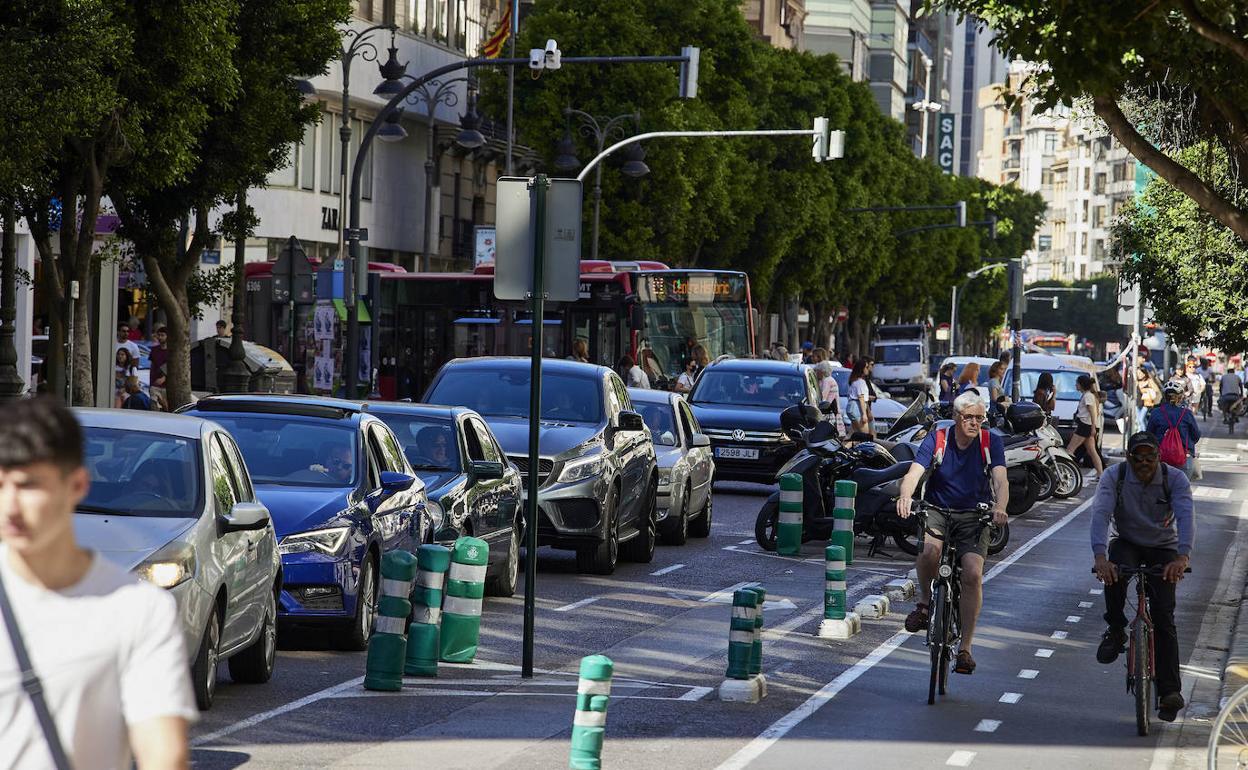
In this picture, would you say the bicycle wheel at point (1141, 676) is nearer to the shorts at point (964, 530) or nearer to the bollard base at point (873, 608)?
the shorts at point (964, 530)

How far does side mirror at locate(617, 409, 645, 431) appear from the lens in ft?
64.1

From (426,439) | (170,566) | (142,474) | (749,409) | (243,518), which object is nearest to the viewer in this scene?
(170,566)

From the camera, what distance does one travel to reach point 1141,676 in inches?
446

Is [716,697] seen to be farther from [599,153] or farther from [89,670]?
[599,153]

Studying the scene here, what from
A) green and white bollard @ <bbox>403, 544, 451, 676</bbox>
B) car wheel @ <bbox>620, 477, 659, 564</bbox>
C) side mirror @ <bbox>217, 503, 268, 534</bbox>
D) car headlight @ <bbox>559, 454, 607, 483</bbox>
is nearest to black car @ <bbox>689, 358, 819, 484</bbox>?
car wheel @ <bbox>620, 477, 659, 564</bbox>

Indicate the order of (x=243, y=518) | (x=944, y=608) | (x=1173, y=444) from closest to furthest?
(x=243, y=518) < (x=944, y=608) < (x=1173, y=444)

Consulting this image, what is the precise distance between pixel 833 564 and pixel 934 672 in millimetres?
2758

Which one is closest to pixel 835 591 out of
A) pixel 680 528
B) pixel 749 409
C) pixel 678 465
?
pixel 678 465

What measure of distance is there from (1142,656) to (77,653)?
8.50 meters

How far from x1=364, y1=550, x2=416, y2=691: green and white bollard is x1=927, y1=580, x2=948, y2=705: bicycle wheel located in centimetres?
285

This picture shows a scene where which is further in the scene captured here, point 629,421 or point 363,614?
point 629,421

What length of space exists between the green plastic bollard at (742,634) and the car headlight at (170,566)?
293 cm

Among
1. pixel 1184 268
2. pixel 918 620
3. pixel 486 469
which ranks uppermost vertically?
pixel 1184 268

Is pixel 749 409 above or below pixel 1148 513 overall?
below
